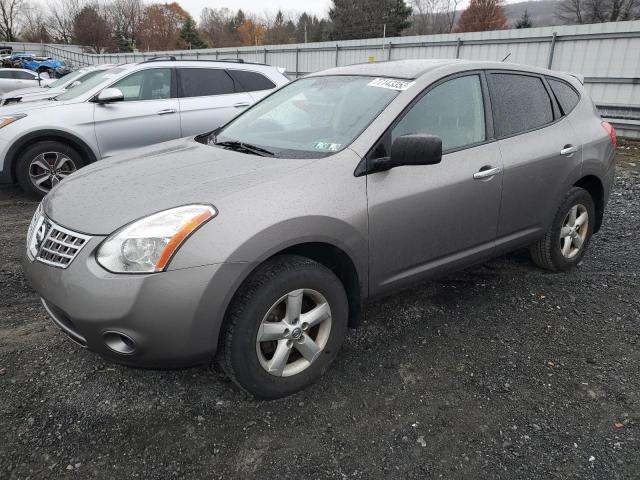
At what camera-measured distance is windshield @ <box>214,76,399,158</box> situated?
281 centimetres

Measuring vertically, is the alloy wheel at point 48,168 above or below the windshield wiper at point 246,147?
below

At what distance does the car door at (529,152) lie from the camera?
335 cm

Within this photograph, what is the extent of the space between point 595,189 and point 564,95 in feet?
2.78

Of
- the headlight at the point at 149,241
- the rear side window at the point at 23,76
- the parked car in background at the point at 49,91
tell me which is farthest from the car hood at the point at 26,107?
the rear side window at the point at 23,76

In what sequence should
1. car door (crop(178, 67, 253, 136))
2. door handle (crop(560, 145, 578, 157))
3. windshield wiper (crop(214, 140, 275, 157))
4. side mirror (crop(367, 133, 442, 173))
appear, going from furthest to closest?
car door (crop(178, 67, 253, 136)) < door handle (crop(560, 145, 578, 157)) < windshield wiper (crop(214, 140, 275, 157)) < side mirror (crop(367, 133, 442, 173))

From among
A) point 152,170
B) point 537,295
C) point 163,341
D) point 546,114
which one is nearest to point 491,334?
point 537,295

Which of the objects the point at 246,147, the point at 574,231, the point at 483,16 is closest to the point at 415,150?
the point at 246,147

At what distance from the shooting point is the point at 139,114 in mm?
6270

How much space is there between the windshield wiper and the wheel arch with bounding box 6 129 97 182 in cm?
360

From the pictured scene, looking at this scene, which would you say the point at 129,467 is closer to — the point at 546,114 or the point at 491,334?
the point at 491,334

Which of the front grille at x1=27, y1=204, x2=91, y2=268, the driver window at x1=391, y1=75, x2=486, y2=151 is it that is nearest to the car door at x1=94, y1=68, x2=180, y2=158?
the front grille at x1=27, y1=204, x2=91, y2=268

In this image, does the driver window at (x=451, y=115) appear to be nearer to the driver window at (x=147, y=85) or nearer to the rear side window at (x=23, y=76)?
the driver window at (x=147, y=85)

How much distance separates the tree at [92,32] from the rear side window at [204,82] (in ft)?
214

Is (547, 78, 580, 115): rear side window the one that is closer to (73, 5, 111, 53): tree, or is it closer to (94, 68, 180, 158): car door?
(94, 68, 180, 158): car door
